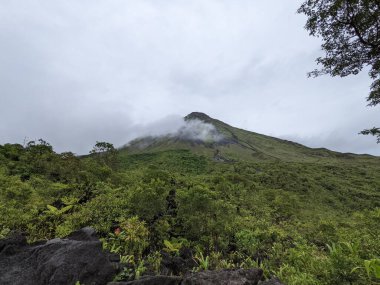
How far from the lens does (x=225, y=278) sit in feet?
19.1

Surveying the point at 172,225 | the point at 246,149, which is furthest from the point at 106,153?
the point at 246,149

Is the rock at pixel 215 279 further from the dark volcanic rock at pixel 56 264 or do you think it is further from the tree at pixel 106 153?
the tree at pixel 106 153

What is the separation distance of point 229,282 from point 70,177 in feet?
90.2

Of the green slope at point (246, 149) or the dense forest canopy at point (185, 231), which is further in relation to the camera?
the green slope at point (246, 149)

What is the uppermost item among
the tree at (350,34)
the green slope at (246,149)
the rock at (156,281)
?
the green slope at (246,149)

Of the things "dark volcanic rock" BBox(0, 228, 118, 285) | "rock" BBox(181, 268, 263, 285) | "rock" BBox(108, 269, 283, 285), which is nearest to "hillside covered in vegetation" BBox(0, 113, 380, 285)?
"dark volcanic rock" BBox(0, 228, 118, 285)

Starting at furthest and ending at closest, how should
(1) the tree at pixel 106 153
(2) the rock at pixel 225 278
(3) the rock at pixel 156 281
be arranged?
(1) the tree at pixel 106 153
(3) the rock at pixel 156 281
(2) the rock at pixel 225 278

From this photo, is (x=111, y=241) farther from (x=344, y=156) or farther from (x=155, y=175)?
(x=344, y=156)

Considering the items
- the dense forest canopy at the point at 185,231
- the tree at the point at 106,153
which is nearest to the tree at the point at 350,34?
the dense forest canopy at the point at 185,231

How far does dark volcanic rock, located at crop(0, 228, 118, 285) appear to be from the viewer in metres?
6.60

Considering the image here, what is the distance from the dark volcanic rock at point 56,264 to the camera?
6598mm

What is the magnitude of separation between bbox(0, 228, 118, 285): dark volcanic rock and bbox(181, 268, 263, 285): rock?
2.25 metres

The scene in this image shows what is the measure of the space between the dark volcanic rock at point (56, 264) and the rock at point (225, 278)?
2254mm

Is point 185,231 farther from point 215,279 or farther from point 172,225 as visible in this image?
point 215,279
